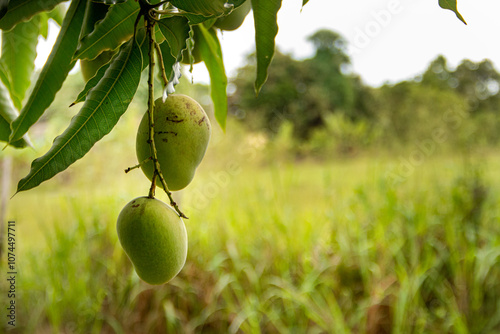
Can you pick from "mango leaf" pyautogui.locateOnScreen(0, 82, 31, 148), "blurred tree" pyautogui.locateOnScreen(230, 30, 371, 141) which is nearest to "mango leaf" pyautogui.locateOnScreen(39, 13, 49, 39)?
"mango leaf" pyautogui.locateOnScreen(0, 82, 31, 148)

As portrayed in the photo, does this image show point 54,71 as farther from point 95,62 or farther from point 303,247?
point 303,247

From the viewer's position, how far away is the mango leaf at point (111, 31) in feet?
1.17

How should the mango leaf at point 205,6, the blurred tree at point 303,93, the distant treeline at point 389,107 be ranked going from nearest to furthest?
the mango leaf at point 205,6 < the distant treeline at point 389,107 < the blurred tree at point 303,93

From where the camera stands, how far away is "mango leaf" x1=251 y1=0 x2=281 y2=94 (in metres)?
0.35

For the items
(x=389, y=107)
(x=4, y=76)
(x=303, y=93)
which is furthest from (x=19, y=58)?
(x=303, y=93)

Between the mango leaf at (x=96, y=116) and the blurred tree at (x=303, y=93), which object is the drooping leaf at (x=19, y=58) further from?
the blurred tree at (x=303, y=93)

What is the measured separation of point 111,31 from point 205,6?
119 mm

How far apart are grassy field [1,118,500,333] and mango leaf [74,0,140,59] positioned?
145 centimetres

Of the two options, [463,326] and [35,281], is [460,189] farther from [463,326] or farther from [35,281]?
[35,281]

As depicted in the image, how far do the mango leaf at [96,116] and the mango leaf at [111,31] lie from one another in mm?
32

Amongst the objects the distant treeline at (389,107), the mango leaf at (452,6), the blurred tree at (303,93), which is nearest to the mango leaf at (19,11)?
the mango leaf at (452,6)

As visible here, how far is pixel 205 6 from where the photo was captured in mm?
299

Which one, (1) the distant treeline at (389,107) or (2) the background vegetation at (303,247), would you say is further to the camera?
(1) the distant treeline at (389,107)

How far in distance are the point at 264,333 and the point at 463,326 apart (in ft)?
2.59
